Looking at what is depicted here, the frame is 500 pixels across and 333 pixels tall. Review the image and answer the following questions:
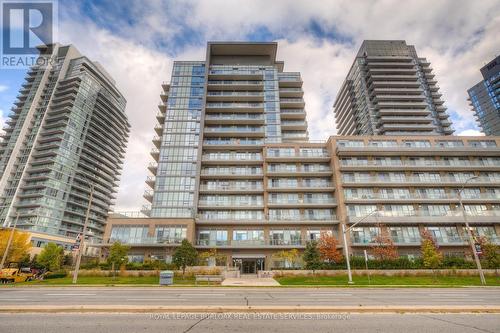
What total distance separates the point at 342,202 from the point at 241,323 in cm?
4026

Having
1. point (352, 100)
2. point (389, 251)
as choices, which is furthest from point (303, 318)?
point (352, 100)

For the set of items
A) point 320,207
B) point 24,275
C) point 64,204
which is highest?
point 64,204

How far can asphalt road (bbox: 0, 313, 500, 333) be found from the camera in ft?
22.6

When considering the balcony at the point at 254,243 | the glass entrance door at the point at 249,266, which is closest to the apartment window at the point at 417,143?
the balcony at the point at 254,243

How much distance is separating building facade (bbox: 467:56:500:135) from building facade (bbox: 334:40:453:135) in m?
47.7

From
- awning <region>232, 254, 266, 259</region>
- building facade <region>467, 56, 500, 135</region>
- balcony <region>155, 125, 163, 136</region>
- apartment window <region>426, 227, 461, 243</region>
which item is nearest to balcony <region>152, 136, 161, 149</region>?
balcony <region>155, 125, 163, 136</region>

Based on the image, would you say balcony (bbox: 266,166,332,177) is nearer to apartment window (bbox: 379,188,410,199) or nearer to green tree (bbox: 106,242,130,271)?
apartment window (bbox: 379,188,410,199)

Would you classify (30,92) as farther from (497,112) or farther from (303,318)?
(497,112)

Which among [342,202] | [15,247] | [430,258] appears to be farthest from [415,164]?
[15,247]

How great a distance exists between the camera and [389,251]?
3600 cm

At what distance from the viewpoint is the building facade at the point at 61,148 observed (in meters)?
74.6

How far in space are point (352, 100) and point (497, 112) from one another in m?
74.5

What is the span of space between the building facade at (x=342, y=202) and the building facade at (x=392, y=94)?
34.0 metres

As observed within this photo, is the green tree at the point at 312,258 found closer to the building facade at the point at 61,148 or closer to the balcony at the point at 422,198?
the balcony at the point at 422,198
